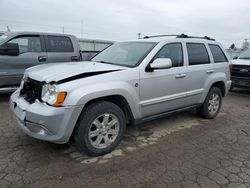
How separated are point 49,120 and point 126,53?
6.44 feet

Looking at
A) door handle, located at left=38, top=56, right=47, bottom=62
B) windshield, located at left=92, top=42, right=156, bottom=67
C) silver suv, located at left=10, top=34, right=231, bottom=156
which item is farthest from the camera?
door handle, located at left=38, top=56, right=47, bottom=62

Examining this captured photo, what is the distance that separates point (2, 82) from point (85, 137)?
3801mm

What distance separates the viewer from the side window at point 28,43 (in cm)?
614

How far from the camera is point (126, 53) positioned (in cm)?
419

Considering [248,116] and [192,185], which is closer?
[192,185]

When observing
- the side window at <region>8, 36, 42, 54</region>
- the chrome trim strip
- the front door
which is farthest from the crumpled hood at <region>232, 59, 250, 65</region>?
the side window at <region>8, 36, 42, 54</region>

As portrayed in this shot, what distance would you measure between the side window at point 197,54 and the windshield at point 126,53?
963mm

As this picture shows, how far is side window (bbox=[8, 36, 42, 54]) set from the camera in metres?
6.14

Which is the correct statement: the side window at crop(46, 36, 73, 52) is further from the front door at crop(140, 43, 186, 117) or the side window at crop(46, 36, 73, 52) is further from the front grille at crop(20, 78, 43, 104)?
the front door at crop(140, 43, 186, 117)

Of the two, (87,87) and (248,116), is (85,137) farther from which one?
(248,116)

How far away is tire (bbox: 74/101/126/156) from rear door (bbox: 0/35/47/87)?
3.71m

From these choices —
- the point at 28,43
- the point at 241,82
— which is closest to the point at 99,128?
the point at 28,43

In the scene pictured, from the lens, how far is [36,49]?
6371 mm

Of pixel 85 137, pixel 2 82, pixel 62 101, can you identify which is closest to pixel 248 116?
pixel 85 137
